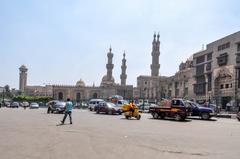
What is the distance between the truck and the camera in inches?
1104

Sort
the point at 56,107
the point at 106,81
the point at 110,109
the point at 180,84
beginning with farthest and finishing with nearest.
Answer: the point at 106,81, the point at 180,84, the point at 56,107, the point at 110,109

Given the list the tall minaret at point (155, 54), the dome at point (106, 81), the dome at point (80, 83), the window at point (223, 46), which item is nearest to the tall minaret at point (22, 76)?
the dome at point (80, 83)

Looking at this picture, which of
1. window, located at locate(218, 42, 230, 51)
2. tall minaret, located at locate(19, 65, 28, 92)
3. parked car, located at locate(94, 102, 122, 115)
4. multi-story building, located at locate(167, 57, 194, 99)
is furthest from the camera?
tall minaret, located at locate(19, 65, 28, 92)

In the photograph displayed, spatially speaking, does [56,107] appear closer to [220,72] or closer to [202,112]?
[202,112]

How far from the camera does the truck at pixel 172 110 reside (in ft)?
92.0

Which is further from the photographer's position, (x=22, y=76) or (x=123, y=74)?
(x=22, y=76)

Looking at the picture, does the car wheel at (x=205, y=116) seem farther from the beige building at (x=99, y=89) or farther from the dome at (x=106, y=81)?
the dome at (x=106, y=81)

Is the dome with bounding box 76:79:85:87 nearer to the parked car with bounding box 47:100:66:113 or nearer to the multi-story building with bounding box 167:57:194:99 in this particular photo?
the multi-story building with bounding box 167:57:194:99

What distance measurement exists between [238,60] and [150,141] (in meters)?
48.4

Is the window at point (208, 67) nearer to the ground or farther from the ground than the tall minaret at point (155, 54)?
nearer to the ground

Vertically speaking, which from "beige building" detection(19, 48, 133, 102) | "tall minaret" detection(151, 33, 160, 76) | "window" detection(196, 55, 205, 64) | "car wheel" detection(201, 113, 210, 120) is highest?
"tall minaret" detection(151, 33, 160, 76)

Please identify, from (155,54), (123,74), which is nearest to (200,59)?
(155,54)

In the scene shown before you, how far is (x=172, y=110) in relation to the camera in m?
28.6

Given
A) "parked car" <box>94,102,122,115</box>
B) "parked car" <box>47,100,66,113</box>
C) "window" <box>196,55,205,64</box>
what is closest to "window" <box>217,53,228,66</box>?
"window" <box>196,55,205,64</box>
